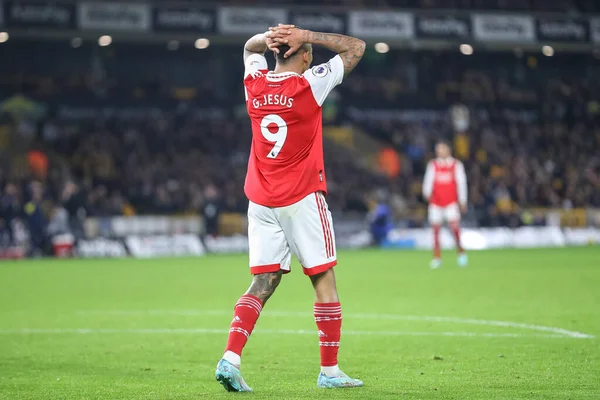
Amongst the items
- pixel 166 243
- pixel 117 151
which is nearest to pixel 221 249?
pixel 166 243

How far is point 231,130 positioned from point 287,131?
31.4 m

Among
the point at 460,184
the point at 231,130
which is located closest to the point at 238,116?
the point at 231,130

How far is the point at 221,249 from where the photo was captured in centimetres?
2933

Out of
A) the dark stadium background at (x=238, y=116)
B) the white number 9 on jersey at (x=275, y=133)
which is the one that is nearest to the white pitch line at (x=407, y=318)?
the white number 9 on jersey at (x=275, y=133)

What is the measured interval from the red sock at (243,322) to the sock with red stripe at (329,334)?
0.43 meters

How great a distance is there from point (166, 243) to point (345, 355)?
812 inches

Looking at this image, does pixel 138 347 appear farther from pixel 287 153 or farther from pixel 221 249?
pixel 221 249

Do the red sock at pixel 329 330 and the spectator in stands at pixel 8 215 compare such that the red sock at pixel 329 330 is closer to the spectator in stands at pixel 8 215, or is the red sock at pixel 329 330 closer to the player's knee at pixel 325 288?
the player's knee at pixel 325 288

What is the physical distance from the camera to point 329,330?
A: 674cm

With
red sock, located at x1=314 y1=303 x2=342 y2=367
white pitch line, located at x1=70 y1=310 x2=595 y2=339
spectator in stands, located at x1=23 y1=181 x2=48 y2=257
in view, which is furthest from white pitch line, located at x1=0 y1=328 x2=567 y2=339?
spectator in stands, located at x1=23 y1=181 x2=48 y2=257

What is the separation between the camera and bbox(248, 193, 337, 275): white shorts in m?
6.71

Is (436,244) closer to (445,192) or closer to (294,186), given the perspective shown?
(445,192)

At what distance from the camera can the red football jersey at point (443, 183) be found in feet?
70.7

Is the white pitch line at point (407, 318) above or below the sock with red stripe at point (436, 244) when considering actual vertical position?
above
